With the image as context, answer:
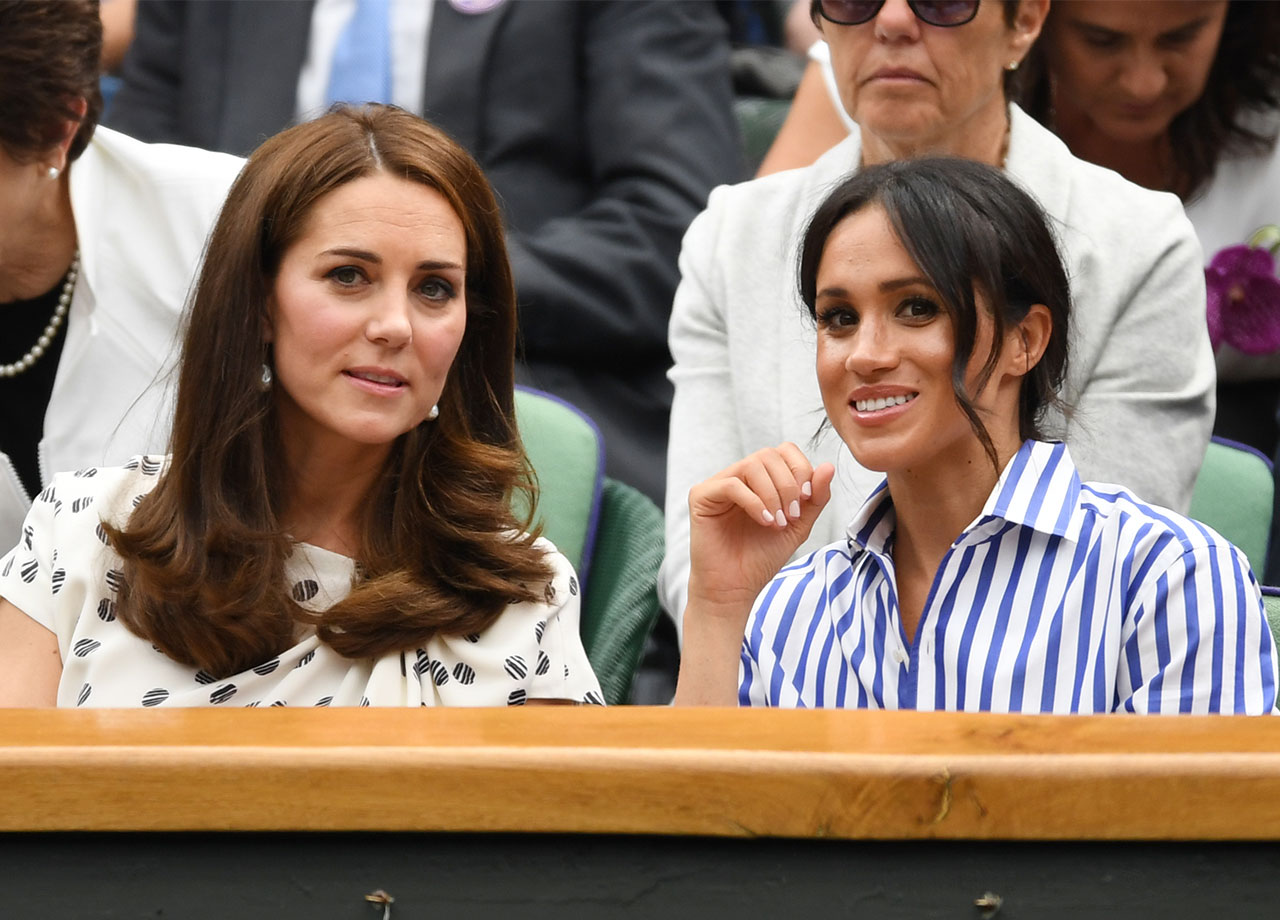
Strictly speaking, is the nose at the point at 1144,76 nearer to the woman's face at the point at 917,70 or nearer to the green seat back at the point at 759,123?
the woman's face at the point at 917,70

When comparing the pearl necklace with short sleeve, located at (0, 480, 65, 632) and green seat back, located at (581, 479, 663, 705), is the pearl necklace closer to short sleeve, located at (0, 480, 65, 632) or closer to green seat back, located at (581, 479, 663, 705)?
short sleeve, located at (0, 480, 65, 632)

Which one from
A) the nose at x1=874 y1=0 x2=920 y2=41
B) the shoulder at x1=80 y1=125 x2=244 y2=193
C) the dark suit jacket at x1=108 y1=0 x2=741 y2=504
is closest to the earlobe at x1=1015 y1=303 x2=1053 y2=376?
the nose at x1=874 y1=0 x2=920 y2=41

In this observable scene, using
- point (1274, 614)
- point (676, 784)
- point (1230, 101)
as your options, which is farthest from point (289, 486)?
point (1230, 101)

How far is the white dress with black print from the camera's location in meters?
1.40

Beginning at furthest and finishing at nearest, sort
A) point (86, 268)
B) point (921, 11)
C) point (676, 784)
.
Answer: point (86, 268) → point (921, 11) → point (676, 784)

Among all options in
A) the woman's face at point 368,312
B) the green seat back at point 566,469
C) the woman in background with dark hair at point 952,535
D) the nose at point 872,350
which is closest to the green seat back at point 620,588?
the green seat back at point 566,469

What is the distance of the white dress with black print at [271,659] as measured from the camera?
4.58 ft

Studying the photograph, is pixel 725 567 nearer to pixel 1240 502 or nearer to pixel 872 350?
pixel 872 350

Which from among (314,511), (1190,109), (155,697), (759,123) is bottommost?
(155,697)

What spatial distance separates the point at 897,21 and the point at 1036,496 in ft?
2.23

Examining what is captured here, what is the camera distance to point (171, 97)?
2.59 m

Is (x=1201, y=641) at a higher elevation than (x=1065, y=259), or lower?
lower

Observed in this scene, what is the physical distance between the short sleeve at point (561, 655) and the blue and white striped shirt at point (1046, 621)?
161 millimetres

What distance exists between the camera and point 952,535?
4.55 ft
